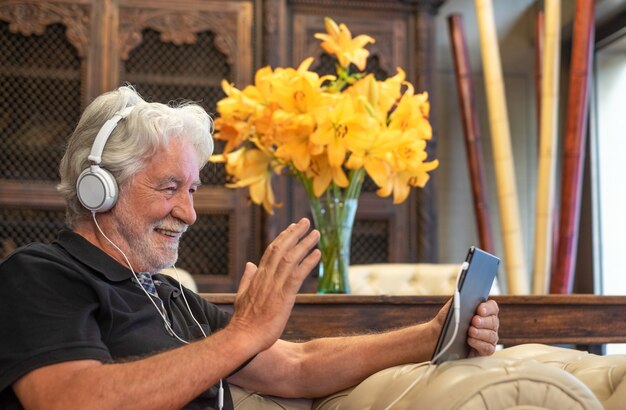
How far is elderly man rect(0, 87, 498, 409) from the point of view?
1270 mm

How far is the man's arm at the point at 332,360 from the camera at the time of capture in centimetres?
157

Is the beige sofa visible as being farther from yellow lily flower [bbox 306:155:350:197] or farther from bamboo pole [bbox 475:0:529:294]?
bamboo pole [bbox 475:0:529:294]

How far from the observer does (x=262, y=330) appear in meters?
1.35

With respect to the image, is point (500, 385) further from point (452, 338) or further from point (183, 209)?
point (183, 209)

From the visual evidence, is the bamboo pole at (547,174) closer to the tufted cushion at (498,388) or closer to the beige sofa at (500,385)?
the beige sofa at (500,385)

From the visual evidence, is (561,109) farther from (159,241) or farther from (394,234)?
(159,241)

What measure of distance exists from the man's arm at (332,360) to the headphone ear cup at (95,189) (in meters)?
0.40

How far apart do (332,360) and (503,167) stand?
1.83 metres

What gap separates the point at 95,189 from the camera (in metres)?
1.49

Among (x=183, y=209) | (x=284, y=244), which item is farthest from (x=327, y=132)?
(x=284, y=244)

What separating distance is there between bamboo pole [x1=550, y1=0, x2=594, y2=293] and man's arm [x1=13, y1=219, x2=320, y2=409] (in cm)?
231

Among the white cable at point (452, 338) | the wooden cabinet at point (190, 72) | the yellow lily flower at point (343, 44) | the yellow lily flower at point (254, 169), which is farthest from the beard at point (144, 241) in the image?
the wooden cabinet at point (190, 72)

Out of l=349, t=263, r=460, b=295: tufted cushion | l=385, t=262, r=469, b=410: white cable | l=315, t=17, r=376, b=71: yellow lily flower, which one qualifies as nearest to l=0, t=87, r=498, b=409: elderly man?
l=385, t=262, r=469, b=410: white cable

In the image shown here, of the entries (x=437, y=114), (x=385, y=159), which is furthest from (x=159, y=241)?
(x=437, y=114)
